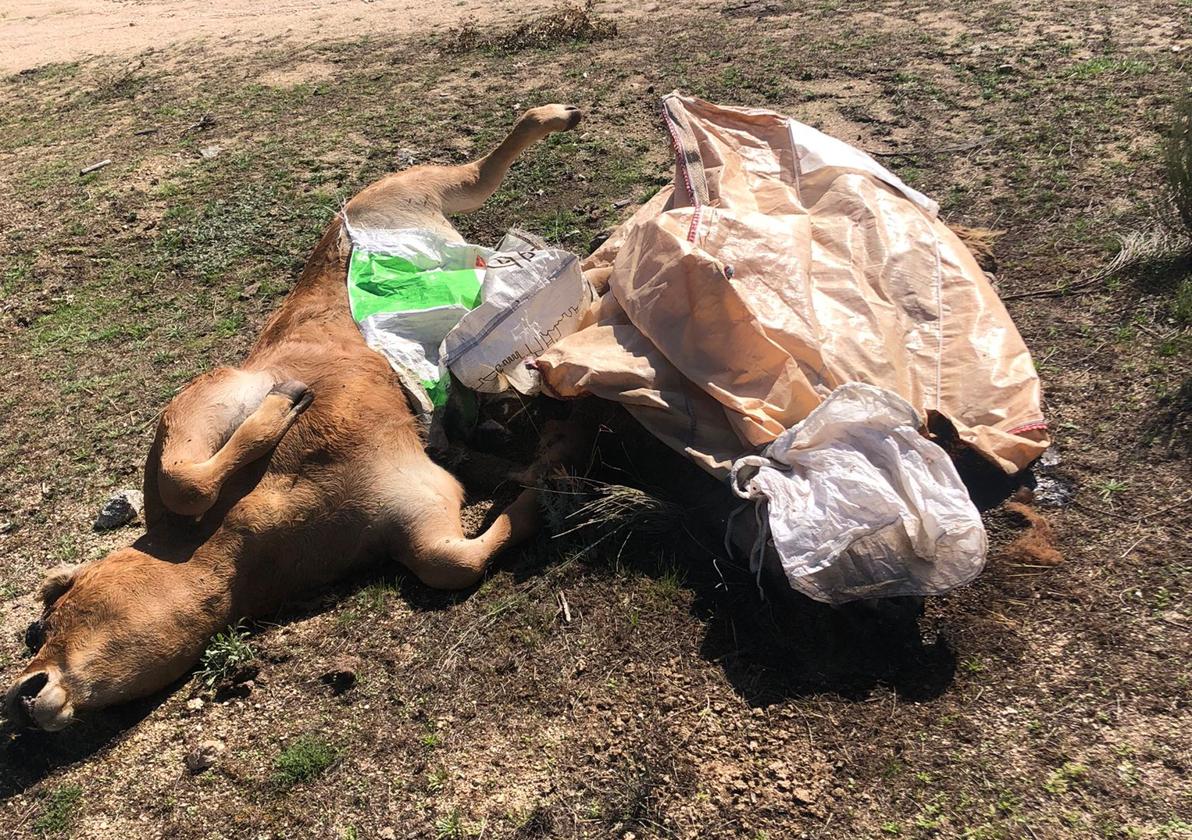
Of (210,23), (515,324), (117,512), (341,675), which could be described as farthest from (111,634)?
(210,23)

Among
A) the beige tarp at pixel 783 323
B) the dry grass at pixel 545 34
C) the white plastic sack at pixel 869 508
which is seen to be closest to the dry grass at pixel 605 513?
the beige tarp at pixel 783 323

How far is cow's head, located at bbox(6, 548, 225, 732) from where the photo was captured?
3496 millimetres

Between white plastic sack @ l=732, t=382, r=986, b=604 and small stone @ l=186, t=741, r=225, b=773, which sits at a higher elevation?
white plastic sack @ l=732, t=382, r=986, b=604

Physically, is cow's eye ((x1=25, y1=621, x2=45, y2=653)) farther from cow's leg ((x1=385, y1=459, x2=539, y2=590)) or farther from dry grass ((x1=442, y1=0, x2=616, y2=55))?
dry grass ((x1=442, y1=0, x2=616, y2=55))

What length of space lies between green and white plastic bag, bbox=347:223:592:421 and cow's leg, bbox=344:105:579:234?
9.1 inches

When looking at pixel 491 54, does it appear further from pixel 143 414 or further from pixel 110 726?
pixel 110 726

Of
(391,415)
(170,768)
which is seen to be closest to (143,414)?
(391,415)

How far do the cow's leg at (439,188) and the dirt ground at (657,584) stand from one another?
0.73 m

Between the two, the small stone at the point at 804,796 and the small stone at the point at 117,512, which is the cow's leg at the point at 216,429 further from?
the small stone at the point at 804,796

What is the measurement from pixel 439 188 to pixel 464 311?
1.25 metres

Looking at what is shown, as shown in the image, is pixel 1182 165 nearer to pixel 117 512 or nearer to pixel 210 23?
pixel 117 512

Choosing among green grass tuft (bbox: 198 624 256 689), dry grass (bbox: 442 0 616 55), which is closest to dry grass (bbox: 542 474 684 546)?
green grass tuft (bbox: 198 624 256 689)

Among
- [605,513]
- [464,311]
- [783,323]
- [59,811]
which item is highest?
[783,323]

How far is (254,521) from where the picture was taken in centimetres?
401
